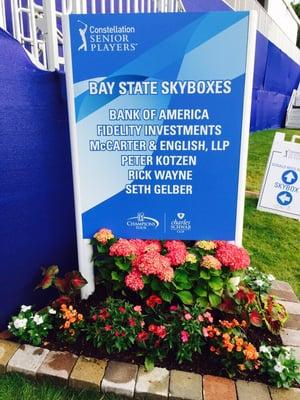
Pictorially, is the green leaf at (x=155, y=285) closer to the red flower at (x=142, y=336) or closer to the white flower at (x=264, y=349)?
the red flower at (x=142, y=336)

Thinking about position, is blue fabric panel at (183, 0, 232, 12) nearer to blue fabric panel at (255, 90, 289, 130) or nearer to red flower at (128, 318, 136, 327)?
blue fabric panel at (255, 90, 289, 130)

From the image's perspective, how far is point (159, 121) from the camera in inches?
84.6

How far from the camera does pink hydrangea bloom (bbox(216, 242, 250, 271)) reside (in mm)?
2207

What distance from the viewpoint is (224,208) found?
7.61ft

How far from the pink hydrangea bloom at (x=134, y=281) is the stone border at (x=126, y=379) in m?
0.42

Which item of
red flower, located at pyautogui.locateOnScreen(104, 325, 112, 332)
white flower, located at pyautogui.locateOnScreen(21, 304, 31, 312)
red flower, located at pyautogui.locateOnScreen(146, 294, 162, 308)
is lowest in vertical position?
red flower, located at pyautogui.locateOnScreen(104, 325, 112, 332)

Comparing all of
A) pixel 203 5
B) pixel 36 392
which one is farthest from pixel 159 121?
pixel 203 5

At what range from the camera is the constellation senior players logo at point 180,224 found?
91.6 inches

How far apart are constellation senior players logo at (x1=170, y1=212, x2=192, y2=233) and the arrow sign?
102 inches

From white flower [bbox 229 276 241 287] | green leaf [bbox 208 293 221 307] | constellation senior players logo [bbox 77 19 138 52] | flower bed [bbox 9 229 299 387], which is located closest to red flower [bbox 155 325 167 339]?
flower bed [bbox 9 229 299 387]

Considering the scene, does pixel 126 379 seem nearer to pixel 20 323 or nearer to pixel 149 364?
pixel 149 364

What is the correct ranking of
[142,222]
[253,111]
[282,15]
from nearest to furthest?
[142,222] → [253,111] → [282,15]

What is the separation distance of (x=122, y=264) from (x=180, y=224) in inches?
17.9

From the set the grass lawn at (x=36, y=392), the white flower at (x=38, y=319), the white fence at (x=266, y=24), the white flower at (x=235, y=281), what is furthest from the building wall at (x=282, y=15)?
the grass lawn at (x=36, y=392)
